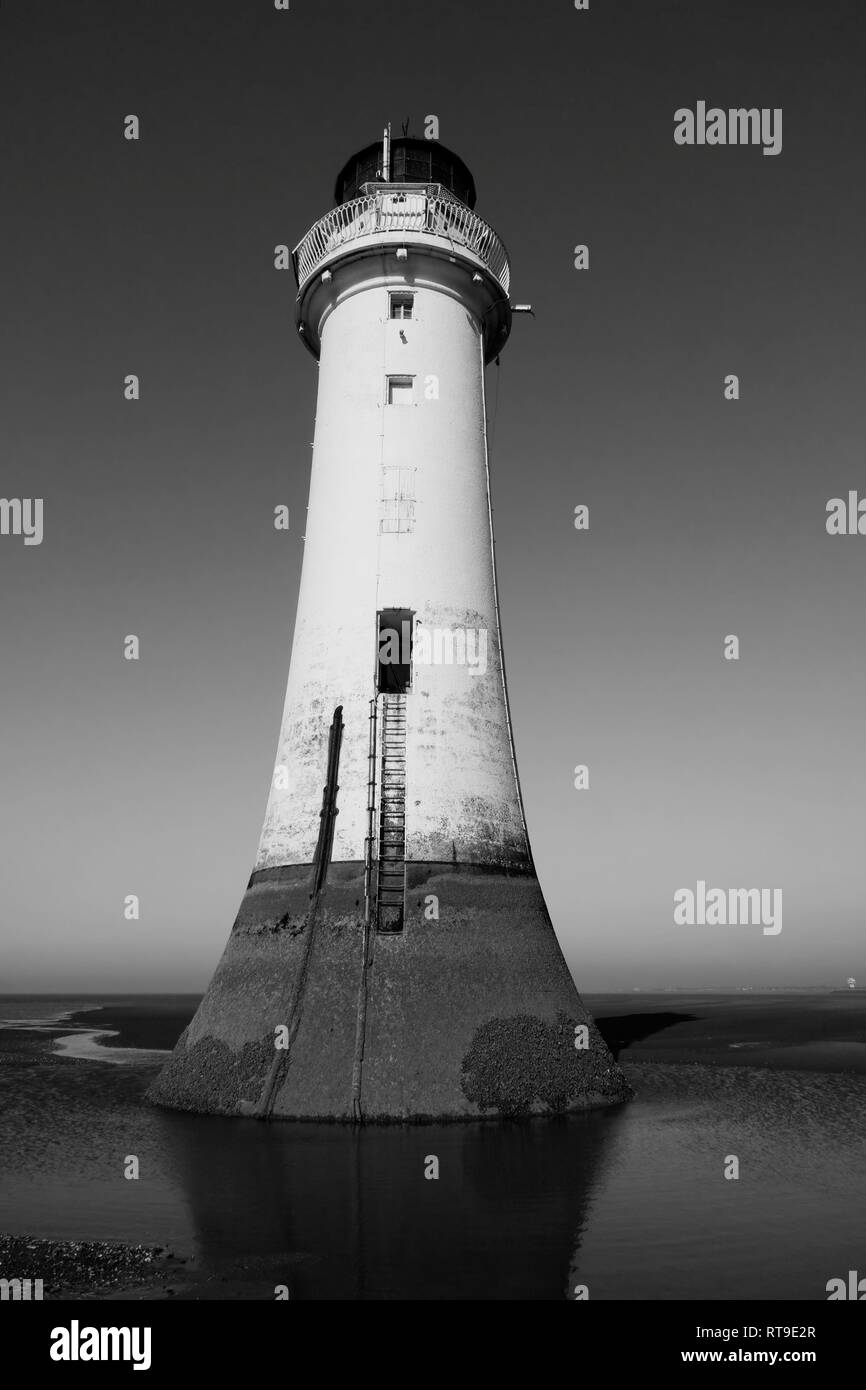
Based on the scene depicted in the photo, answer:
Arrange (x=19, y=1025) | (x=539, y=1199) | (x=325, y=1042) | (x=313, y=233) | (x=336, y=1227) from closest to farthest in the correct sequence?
(x=336, y=1227)
(x=539, y=1199)
(x=325, y=1042)
(x=313, y=233)
(x=19, y=1025)

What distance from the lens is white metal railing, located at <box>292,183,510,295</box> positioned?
2262cm

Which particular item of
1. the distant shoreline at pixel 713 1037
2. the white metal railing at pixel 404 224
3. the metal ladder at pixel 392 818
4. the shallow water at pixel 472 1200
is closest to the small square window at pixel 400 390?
the white metal railing at pixel 404 224

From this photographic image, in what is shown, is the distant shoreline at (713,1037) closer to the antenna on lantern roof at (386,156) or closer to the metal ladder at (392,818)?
the metal ladder at (392,818)

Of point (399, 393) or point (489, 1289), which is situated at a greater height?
point (399, 393)

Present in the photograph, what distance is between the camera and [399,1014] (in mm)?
17812

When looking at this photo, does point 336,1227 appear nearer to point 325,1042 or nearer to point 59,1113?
point 325,1042

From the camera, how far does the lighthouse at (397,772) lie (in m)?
17.9

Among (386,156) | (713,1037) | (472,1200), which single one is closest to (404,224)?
(386,156)

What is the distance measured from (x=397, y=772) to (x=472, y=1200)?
27.5ft

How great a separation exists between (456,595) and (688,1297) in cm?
1405

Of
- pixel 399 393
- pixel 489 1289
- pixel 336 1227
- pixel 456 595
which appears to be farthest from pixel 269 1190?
pixel 399 393

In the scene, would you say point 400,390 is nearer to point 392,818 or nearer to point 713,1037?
point 392,818
